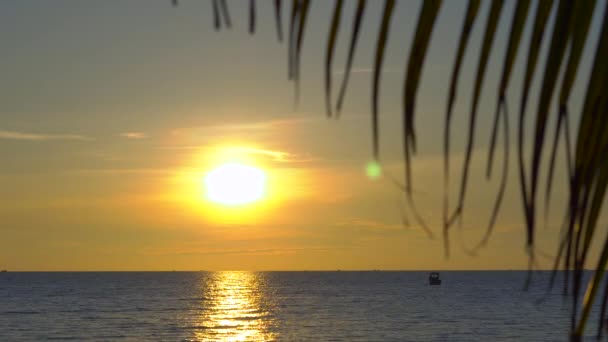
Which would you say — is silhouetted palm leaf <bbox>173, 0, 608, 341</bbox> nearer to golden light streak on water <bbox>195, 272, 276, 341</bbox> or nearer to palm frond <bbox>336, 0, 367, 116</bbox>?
palm frond <bbox>336, 0, 367, 116</bbox>

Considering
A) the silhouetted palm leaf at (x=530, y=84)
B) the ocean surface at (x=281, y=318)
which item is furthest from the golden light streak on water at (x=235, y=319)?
the silhouetted palm leaf at (x=530, y=84)

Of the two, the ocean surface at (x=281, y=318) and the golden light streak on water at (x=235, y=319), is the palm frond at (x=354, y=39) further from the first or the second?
the golden light streak on water at (x=235, y=319)

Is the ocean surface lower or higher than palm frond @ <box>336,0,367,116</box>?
lower

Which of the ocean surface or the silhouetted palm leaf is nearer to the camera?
the silhouetted palm leaf

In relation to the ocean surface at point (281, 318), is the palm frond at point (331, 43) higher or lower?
higher

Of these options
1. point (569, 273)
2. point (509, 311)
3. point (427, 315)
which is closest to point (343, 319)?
point (427, 315)

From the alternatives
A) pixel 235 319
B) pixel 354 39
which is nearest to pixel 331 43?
pixel 354 39

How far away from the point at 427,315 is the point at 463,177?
3796 inches

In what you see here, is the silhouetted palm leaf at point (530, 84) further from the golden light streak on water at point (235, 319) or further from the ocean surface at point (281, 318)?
the golden light streak on water at point (235, 319)

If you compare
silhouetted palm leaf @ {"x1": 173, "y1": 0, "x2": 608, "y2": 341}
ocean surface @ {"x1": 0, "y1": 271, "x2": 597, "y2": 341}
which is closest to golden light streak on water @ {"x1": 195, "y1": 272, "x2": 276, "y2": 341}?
ocean surface @ {"x1": 0, "y1": 271, "x2": 597, "y2": 341}

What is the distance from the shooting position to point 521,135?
88cm

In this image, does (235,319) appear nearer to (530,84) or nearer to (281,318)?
(281,318)

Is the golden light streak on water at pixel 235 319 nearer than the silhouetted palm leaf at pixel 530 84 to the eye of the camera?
No

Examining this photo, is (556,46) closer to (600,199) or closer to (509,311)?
(600,199)
